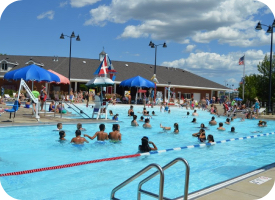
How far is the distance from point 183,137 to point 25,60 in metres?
34.5

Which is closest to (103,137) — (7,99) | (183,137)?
(183,137)

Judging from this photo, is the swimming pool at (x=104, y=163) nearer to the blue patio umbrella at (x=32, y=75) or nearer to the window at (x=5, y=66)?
the blue patio umbrella at (x=32, y=75)

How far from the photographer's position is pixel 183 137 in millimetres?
13719

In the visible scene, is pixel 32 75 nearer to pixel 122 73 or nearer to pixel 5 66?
pixel 5 66

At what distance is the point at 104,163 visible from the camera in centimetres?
834

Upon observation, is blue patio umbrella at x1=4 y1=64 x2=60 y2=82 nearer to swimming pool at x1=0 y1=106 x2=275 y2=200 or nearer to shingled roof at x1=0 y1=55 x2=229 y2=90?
swimming pool at x1=0 y1=106 x2=275 y2=200

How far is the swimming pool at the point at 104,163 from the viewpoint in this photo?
6391 millimetres

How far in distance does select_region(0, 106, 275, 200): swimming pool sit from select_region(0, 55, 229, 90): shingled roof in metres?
27.5

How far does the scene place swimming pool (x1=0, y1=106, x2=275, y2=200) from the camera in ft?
21.0

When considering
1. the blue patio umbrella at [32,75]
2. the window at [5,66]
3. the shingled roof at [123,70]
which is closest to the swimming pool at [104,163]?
the blue patio umbrella at [32,75]

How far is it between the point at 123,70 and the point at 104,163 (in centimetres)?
3721

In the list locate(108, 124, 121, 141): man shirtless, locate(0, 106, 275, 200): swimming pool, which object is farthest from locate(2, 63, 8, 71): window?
locate(108, 124, 121, 141): man shirtless

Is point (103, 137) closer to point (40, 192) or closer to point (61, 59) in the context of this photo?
point (40, 192)

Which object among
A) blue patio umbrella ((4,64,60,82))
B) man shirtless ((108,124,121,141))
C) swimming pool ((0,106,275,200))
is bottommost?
swimming pool ((0,106,275,200))
